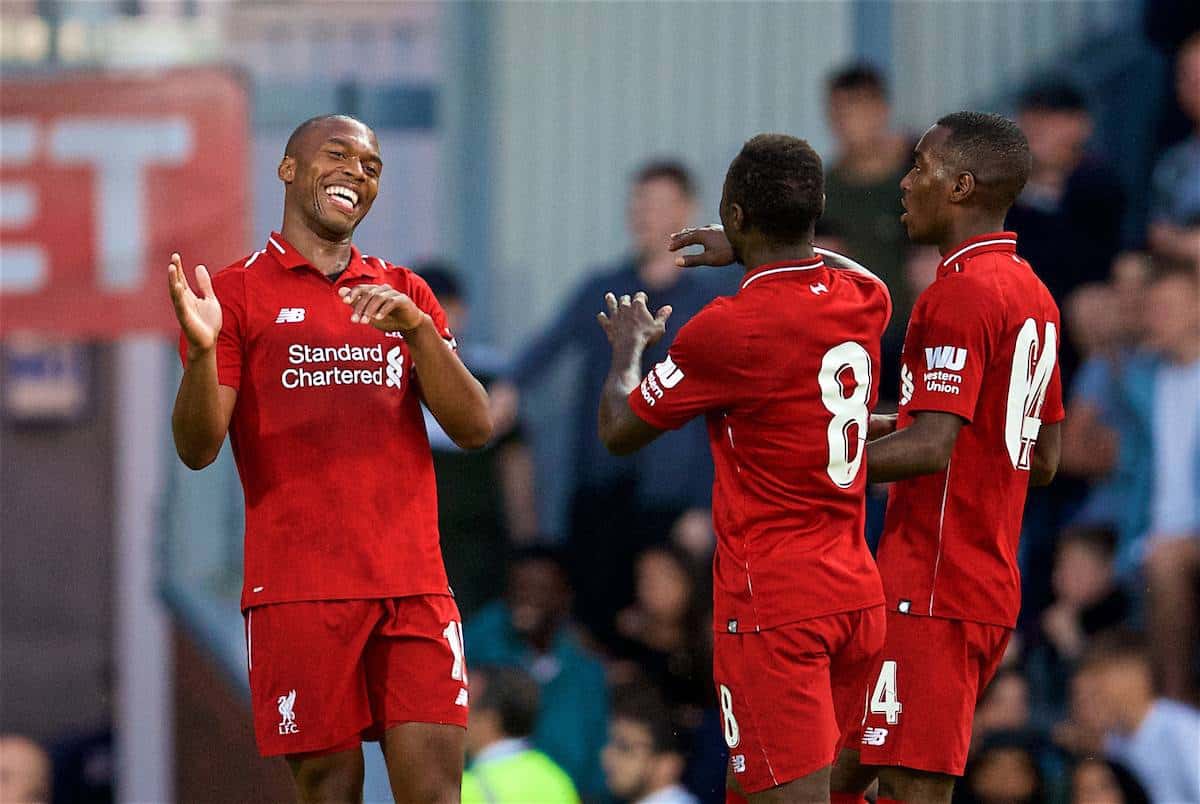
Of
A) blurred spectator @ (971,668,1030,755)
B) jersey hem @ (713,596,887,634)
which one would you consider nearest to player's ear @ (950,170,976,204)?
jersey hem @ (713,596,887,634)

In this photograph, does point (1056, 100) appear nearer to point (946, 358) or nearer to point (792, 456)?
point (946, 358)

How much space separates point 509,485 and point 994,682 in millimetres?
2224

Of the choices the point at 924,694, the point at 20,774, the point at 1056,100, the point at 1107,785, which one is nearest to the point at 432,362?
the point at 924,694

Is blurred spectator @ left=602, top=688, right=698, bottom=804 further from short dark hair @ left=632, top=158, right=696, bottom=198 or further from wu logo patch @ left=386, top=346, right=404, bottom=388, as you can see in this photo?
wu logo patch @ left=386, top=346, right=404, bottom=388

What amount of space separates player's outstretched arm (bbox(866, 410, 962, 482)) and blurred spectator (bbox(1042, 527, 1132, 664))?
3.14 meters

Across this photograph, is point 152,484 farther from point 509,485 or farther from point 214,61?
point 509,485

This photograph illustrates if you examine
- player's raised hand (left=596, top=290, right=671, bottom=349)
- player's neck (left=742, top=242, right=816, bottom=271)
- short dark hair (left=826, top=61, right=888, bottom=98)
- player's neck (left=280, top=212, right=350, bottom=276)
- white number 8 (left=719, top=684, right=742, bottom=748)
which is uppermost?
short dark hair (left=826, top=61, right=888, bottom=98)

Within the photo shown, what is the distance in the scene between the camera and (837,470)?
367 cm

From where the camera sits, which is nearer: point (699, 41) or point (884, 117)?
point (884, 117)

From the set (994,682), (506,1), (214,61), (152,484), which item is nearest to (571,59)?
(506,1)

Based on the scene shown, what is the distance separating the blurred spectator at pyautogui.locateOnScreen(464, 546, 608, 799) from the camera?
272 inches

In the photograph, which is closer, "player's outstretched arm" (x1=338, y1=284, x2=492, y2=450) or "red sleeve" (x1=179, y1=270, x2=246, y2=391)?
"player's outstretched arm" (x1=338, y1=284, x2=492, y2=450)

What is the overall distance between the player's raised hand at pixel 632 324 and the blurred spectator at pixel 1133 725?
9.97 feet

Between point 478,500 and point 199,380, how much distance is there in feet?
13.2
